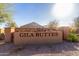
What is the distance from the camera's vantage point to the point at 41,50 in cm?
545

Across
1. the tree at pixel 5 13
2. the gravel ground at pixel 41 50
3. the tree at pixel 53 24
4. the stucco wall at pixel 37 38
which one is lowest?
the gravel ground at pixel 41 50

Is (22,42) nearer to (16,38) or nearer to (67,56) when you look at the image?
(16,38)

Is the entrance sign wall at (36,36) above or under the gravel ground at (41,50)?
above

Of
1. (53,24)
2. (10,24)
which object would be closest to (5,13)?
(10,24)

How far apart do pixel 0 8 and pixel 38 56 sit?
3.64 feet

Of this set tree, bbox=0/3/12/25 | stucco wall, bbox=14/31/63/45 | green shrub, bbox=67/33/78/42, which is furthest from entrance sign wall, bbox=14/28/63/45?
tree, bbox=0/3/12/25

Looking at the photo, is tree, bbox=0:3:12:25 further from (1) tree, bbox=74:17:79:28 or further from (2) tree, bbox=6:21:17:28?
(1) tree, bbox=74:17:79:28

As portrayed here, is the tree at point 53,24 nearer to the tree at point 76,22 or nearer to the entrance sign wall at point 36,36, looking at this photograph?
the entrance sign wall at point 36,36

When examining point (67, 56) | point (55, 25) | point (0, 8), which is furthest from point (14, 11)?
point (67, 56)

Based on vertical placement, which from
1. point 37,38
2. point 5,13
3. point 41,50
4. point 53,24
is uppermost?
point 5,13

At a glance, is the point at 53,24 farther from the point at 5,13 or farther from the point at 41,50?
the point at 5,13

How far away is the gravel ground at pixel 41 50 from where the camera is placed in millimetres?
5430

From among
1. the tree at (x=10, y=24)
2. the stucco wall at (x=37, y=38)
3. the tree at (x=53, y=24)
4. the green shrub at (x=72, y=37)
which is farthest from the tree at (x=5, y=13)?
the green shrub at (x=72, y=37)

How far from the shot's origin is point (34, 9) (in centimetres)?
545
